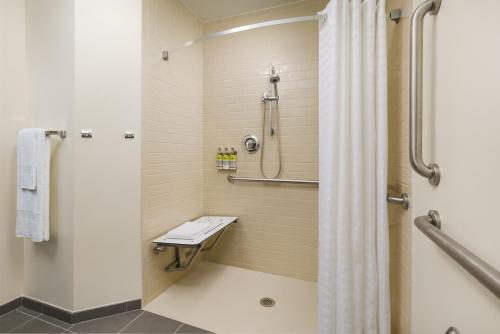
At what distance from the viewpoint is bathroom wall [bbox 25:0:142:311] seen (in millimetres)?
1366

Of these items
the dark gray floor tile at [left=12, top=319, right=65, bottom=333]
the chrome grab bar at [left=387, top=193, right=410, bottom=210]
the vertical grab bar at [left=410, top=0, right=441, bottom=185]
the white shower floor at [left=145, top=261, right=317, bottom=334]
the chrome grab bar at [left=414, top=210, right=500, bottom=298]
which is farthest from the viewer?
the white shower floor at [left=145, top=261, right=317, bottom=334]

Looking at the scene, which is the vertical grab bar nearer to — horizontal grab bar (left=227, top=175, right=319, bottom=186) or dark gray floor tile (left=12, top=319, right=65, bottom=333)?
horizontal grab bar (left=227, top=175, right=319, bottom=186)

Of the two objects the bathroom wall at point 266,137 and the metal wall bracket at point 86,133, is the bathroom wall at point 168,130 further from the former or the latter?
the metal wall bracket at point 86,133

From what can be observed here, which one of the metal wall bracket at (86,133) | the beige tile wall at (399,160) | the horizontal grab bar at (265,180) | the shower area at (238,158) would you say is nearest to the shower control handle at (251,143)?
the shower area at (238,158)

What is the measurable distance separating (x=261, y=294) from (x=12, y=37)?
8.24ft

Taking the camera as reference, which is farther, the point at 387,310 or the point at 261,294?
the point at 261,294

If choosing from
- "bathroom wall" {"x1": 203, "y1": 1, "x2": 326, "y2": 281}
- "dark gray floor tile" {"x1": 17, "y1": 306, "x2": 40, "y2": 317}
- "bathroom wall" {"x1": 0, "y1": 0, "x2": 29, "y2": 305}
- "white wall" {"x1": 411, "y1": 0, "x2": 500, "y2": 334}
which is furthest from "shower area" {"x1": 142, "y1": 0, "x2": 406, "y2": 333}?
"white wall" {"x1": 411, "y1": 0, "x2": 500, "y2": 334}

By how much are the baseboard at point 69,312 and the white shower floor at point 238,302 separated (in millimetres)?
140

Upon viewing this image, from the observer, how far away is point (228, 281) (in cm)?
194

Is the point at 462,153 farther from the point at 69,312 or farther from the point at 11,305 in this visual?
the point at 11,305

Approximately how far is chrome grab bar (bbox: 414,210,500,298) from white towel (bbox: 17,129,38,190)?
6.45ft

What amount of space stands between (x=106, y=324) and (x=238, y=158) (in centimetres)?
153

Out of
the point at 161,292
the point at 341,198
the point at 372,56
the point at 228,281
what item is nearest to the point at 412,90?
the point at 372,56

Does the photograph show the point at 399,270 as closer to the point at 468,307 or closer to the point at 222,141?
the point at 468,307
